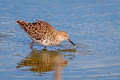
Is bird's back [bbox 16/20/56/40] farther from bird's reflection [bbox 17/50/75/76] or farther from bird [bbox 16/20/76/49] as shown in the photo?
bird's reflection [bbox 17/50/75/76]

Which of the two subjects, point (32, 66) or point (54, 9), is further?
point (54, 9)

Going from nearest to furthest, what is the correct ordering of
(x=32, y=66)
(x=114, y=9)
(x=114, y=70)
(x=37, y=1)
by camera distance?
(x=114, y=70) < (x=32, y=66) < (x=114, y=9) < (x=37, y=1)

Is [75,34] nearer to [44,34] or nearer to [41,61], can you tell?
[44,34]

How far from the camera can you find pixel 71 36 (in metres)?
10.9

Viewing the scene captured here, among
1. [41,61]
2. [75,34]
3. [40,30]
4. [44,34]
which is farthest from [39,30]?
[41,61]

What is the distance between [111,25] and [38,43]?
273 cm

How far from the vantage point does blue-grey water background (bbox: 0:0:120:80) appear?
24.7 ft

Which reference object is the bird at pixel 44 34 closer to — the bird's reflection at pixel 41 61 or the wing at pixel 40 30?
the wing at pixel 40 30

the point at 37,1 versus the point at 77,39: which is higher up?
the point at 37,1

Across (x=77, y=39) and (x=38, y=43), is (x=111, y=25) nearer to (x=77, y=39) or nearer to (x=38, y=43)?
(x=77, y=39)

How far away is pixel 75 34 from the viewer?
10953mm

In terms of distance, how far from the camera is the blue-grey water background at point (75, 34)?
7543 millimetres

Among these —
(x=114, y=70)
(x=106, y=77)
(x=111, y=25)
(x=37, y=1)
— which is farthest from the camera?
(x=37, y=1)

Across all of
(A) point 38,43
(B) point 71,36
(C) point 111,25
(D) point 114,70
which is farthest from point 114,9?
(D) point 114,70
